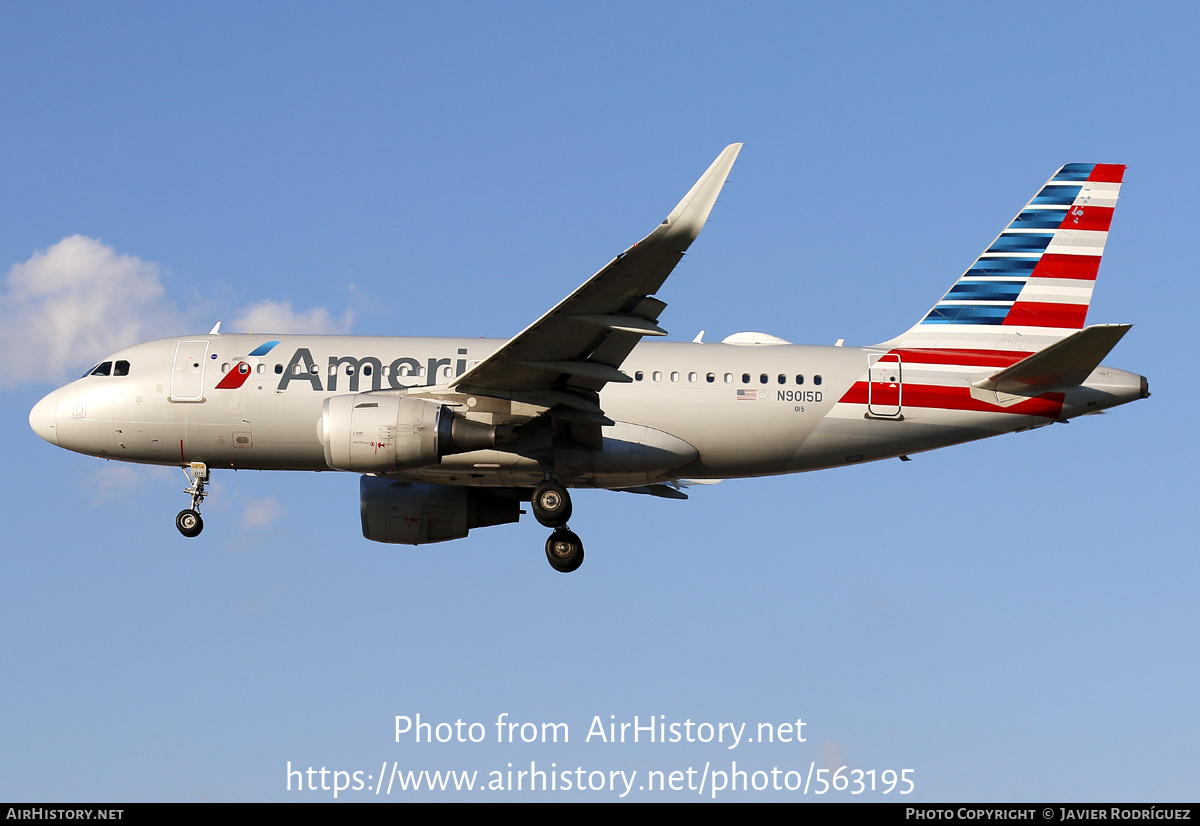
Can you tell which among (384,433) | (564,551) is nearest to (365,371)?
(384,433)

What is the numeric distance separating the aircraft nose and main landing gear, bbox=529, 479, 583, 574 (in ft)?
36.6

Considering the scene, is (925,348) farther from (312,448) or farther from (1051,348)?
(312,448)

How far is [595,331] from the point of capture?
81.3 feet

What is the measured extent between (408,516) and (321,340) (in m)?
4.75

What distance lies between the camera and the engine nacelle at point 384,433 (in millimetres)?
25906

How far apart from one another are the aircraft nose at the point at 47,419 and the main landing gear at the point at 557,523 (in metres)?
11.2

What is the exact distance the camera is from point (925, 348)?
3039 centimetres

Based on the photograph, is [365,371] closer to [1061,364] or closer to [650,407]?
[650,407]

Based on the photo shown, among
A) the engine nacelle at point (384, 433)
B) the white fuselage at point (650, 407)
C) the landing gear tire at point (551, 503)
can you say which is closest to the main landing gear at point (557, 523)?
the landing gear tire at point (551, 503)

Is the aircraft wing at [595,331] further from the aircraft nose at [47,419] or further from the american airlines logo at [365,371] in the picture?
the aircraft nose at [47,419]

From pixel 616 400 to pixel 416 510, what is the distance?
237 inches

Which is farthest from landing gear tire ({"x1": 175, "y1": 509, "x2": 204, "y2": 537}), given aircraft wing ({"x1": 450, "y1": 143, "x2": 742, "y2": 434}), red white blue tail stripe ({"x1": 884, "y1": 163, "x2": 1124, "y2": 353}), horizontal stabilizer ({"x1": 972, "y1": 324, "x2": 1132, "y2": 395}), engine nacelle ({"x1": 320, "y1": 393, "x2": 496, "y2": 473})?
horizontal stabilizer ({"x1": 972, "y1": 324, "x2": 1132, "y2": 395})

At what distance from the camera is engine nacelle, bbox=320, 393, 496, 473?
25.9 meters

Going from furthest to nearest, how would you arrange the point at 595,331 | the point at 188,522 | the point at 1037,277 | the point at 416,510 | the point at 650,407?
the point at 416,510
the point at 1037,277
the point at 188,522
the point at 650,407
the point at 595,331
